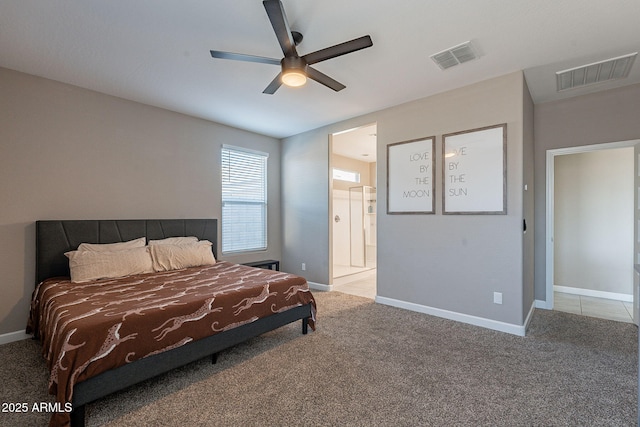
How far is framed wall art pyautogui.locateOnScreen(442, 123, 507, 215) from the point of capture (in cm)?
311

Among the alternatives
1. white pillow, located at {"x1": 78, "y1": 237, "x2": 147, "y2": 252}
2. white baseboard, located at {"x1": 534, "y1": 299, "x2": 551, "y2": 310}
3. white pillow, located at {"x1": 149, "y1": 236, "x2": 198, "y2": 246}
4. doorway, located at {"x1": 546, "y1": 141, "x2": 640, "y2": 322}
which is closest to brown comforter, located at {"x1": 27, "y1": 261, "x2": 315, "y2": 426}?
white pillow, located at {"x1": 78, "y1": 237, "x2": 147, "y2": 252}

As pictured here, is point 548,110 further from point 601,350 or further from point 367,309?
point 367,309

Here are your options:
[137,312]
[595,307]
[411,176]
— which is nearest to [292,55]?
[137,312]

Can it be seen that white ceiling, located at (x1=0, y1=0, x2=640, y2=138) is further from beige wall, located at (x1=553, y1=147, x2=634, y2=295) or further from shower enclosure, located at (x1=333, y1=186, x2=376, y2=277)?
shower enclosure, located at (x1=333, y1=186, x2=376, y2=277)

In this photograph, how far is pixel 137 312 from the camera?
196 centimetres

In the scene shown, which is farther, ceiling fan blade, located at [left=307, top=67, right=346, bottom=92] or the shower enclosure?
the shower enclosure

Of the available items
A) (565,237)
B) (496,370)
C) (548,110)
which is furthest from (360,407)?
(565,237)

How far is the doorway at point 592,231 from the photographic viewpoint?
408cm

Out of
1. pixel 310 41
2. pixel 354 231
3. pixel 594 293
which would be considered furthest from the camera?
pixel 354 231

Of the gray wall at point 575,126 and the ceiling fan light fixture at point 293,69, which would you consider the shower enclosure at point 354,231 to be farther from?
the ceiling fan light fixture at point 293,69

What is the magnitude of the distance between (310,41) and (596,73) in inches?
117

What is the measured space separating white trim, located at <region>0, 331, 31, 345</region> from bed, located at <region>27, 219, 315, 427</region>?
21 cm

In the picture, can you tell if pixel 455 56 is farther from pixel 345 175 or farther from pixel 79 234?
pixel 345 175

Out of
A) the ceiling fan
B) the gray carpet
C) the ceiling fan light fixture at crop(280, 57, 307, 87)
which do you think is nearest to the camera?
the gray carpet
